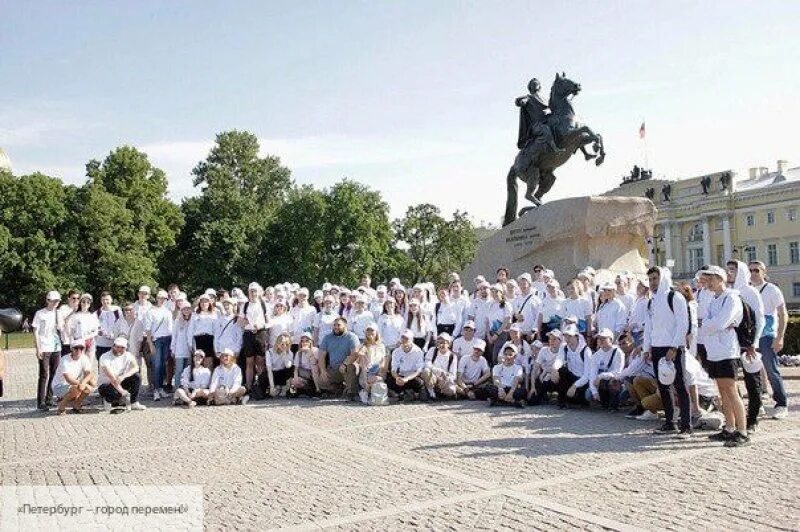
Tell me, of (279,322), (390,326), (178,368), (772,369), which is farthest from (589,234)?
(178,368)

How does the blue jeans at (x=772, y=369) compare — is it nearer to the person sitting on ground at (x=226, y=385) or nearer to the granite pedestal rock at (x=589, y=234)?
the granite pedestal rock at (x=589, y=234)

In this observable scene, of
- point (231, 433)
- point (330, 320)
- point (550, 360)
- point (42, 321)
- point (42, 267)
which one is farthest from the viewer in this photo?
point (42, 267)

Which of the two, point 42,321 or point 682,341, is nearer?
point 682,341

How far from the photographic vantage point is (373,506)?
5.95m

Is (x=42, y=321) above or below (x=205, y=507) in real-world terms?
above

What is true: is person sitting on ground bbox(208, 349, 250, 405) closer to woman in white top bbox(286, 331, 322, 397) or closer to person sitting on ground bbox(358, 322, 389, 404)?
woman in white top bbox(286, 331, 322, 397)

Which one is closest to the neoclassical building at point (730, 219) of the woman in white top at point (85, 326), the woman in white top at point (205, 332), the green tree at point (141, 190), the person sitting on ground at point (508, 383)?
the green tree at point (141, 190)

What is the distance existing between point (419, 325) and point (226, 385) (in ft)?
11.5

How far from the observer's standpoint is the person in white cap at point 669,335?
8367mm

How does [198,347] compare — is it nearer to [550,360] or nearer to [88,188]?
[550,360]

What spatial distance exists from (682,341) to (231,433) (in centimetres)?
563

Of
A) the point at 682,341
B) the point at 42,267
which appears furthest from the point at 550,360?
the point at 42,267

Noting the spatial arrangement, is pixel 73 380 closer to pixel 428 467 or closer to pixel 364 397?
pixel 364 397

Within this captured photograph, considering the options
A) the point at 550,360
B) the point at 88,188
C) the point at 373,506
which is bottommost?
the point at 373,506
